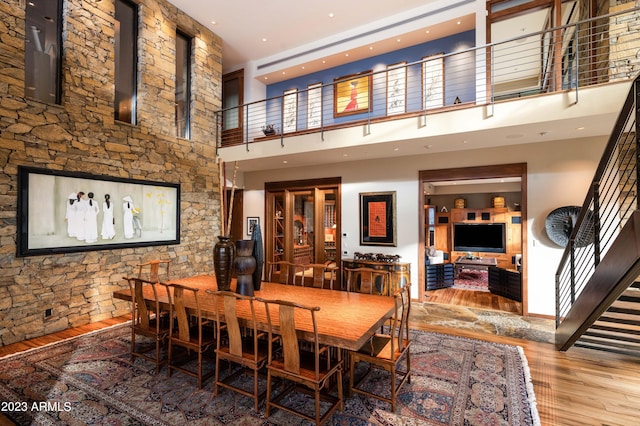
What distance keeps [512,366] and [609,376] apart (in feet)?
2.75

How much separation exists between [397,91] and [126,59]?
16.6 ft

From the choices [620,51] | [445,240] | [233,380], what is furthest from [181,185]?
[445,240]

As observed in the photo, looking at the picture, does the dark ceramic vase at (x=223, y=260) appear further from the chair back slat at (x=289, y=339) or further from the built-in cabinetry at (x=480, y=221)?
the built-in cabinetry at (x=480, y=221)

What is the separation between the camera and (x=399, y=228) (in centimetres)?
593

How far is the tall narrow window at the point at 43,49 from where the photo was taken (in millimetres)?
4066

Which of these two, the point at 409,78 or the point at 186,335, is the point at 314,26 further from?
the point at 186,335

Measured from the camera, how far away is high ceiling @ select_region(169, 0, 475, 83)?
5.71 meters

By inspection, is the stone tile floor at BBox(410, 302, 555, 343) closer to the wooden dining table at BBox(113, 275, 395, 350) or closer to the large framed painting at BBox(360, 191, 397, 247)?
the large framed painting at BBox(360, 191, 397, 247)

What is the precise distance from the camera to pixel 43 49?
4.21 meters

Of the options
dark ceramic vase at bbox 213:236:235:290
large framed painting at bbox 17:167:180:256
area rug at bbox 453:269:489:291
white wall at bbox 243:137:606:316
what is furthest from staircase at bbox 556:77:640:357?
large framed painting at bbox 17:167:180:256

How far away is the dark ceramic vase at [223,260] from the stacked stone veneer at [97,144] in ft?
8.53

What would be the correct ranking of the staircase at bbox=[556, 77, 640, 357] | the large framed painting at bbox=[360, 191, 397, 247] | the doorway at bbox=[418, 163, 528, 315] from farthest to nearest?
the large framed painting at bbox=[360, 191, 397, 247] < the doorway at bbox=[418, 163, 528, 315] < the staircase at bbox=[556, 77, 640, 357]

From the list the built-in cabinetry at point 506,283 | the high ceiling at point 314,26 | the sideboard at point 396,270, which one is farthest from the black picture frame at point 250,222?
the built-in cabinetry at point 506,283

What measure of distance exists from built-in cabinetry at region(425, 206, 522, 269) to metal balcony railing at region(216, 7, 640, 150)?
341 centimetres
